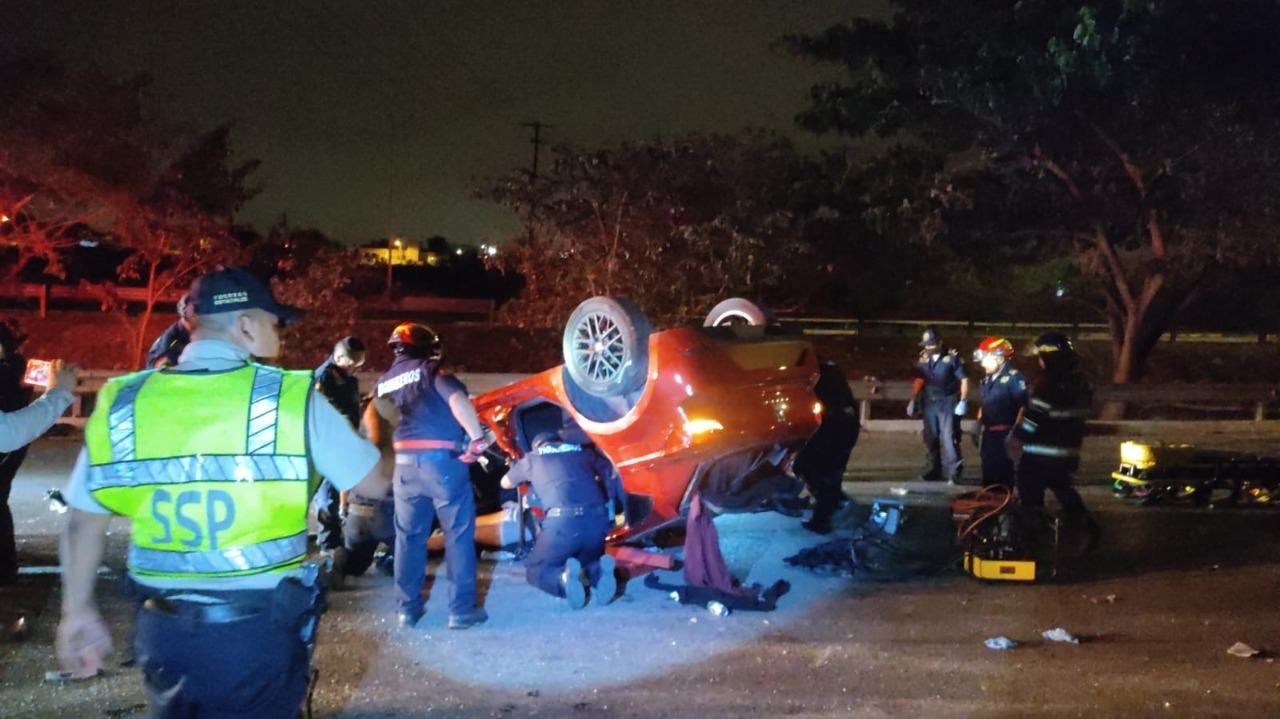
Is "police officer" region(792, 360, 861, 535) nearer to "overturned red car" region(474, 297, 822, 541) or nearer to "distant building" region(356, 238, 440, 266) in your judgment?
"overturned red car" region(474, 297, 822, 541)

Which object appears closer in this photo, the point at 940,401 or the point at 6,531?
the point at 6,531

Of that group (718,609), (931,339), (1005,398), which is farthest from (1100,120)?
(718,609)

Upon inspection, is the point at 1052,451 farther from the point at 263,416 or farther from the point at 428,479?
the point at 263,416

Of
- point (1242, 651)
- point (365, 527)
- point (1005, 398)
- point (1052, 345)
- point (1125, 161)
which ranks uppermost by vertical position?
point (1125, 161)

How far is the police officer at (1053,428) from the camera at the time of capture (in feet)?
25.2

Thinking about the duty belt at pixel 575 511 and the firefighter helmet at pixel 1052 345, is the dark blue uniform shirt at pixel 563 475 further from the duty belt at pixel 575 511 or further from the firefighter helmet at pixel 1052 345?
the firefighter helmet at pixel 1052 345

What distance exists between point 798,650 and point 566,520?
5.04 feet

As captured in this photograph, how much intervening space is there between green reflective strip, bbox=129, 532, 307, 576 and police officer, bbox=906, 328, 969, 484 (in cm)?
870

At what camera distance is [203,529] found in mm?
2842

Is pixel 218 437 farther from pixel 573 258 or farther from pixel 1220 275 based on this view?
pixel 1220 275

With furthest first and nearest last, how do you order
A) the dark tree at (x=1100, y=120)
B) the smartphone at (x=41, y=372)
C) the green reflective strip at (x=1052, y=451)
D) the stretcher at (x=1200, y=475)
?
1. the dark tree at (x=1100, y=120)
2. the stretcher at (x=1200, y=475)
3. the green reflective strip at (x=1052, y=451)
4. the smartphone at (x=41, y=372)

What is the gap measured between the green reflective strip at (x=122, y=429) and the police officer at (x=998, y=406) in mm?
7374

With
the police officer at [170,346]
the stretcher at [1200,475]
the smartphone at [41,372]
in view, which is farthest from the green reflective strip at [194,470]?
the stretcher at [1200,475]

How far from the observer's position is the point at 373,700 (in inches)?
192
